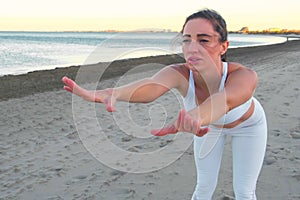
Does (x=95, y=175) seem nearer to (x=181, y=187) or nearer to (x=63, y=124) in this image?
(x=181, y=187)

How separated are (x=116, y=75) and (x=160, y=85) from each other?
14.3 metres

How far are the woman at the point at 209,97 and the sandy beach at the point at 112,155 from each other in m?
0.45

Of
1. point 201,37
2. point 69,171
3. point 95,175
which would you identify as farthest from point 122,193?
point 201,37

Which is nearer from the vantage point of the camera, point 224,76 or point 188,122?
point 188,122

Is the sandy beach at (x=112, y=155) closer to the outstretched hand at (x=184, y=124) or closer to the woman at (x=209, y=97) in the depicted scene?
the woman at (x=209, y=97)

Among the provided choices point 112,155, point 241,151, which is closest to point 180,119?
point 241,151

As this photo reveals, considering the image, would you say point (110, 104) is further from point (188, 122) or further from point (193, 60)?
point (193, 60)

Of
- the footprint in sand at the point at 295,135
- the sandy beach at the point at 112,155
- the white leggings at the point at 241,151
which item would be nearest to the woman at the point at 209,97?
the white leggings at the point at 241,151

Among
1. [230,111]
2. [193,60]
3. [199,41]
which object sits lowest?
[230,111]

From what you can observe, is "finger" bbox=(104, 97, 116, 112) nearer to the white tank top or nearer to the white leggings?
the white tank top

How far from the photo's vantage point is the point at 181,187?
4555mm

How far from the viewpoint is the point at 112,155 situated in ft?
18.6

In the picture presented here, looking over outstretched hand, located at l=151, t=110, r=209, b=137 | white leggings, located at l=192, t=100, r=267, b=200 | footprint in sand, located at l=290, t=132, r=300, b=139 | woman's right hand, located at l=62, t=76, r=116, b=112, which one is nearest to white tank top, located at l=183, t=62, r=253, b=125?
white leggings, located at l=192, t=100, r=267, b=200

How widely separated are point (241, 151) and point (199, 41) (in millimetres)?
1161
